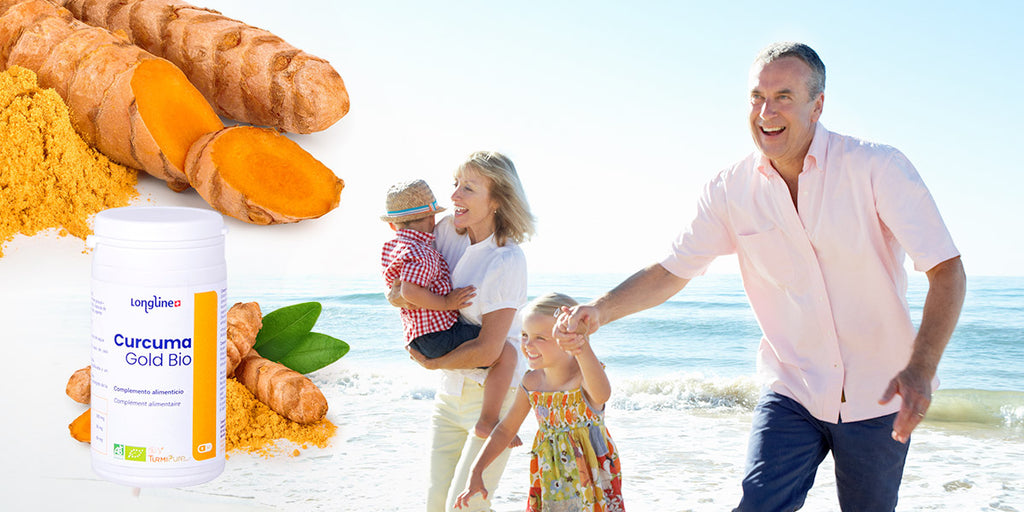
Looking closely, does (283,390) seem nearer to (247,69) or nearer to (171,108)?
(171,108)

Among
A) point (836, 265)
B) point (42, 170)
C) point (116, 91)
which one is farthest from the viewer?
point (116, 91)

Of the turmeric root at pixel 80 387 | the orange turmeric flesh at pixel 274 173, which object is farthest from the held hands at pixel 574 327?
the orange turmeric flesh at pixel 274 173

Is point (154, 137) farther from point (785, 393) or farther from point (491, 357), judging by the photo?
point (785, 393)

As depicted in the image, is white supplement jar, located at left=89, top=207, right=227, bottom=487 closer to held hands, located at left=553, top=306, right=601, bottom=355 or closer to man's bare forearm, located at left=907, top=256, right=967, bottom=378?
held hands, located at left=553, top=306, right=601, bottom=355

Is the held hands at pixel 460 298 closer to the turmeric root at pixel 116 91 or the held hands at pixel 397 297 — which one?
the held hands at pixel 397 297

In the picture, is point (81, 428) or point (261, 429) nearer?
point (81, 428)

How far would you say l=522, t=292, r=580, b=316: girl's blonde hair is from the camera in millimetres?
1866

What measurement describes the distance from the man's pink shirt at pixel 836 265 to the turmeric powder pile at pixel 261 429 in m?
1.56

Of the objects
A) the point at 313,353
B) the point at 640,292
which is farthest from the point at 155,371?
the point at 313,353

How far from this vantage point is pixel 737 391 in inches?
260

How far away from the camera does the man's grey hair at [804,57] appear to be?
1.93 m

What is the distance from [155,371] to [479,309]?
0.78 m

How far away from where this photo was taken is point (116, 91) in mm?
3666

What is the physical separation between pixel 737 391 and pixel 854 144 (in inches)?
193
